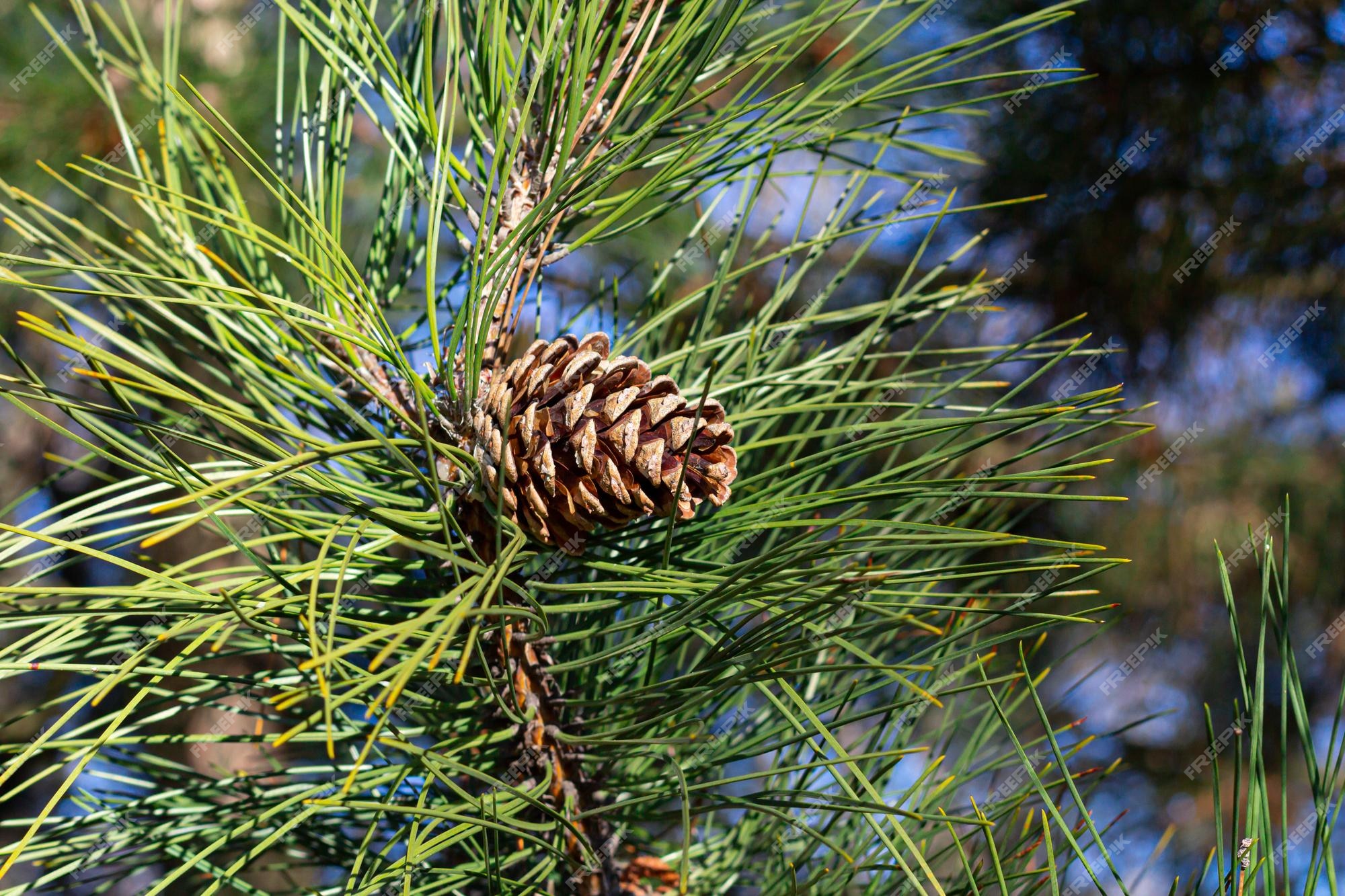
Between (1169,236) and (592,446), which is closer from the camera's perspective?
(592,446)

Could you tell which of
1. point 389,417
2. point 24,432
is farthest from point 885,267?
point 24,432

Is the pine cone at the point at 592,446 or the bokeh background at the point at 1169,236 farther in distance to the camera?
the bokeh background at the point at 1169,236

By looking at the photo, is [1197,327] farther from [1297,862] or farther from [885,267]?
[1297,862]

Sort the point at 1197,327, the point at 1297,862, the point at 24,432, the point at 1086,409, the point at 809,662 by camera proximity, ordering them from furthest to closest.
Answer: the point at 24,432 → the point at 1297,862 → the point at 1197,327 → the point at 809,662 → the point at 1086,409
